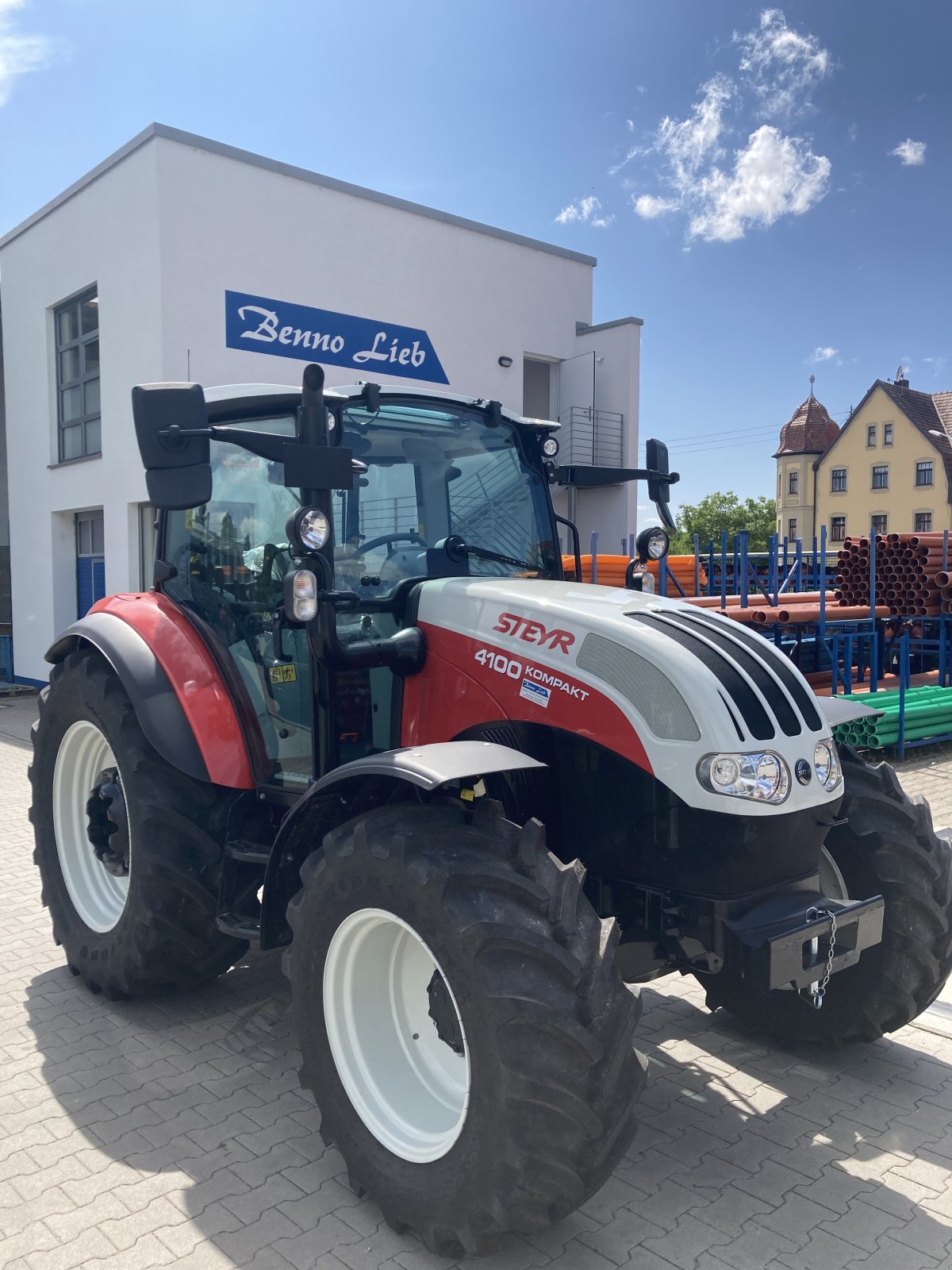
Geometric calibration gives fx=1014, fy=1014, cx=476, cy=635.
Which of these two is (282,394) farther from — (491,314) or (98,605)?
(491,314)

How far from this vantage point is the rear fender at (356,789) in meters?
2.70

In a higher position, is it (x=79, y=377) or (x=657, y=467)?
(x=79, y=377)

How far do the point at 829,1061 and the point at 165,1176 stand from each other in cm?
234

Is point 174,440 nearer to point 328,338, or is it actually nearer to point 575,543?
point 575,543

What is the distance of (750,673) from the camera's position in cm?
301

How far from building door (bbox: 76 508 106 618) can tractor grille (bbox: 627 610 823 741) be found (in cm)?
1328

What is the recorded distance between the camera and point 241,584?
13.4ft

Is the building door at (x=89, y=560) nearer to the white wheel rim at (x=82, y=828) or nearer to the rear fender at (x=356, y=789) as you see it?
the white wheel rim at (x=82, y=828)

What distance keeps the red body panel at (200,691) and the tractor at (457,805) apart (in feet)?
0.05

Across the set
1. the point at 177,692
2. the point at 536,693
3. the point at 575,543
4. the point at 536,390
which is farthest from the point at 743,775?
the point at 536,390

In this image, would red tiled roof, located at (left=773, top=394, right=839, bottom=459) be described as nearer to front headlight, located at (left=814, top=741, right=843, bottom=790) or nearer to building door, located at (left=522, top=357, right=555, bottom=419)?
building door, located at (left=522, top=357, right=555, bottom=419)

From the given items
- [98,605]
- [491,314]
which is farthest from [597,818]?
[491,314]

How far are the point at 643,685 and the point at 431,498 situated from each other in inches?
52.0

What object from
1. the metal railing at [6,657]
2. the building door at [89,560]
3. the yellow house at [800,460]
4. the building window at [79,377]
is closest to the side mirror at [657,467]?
the building window at [79,377]
